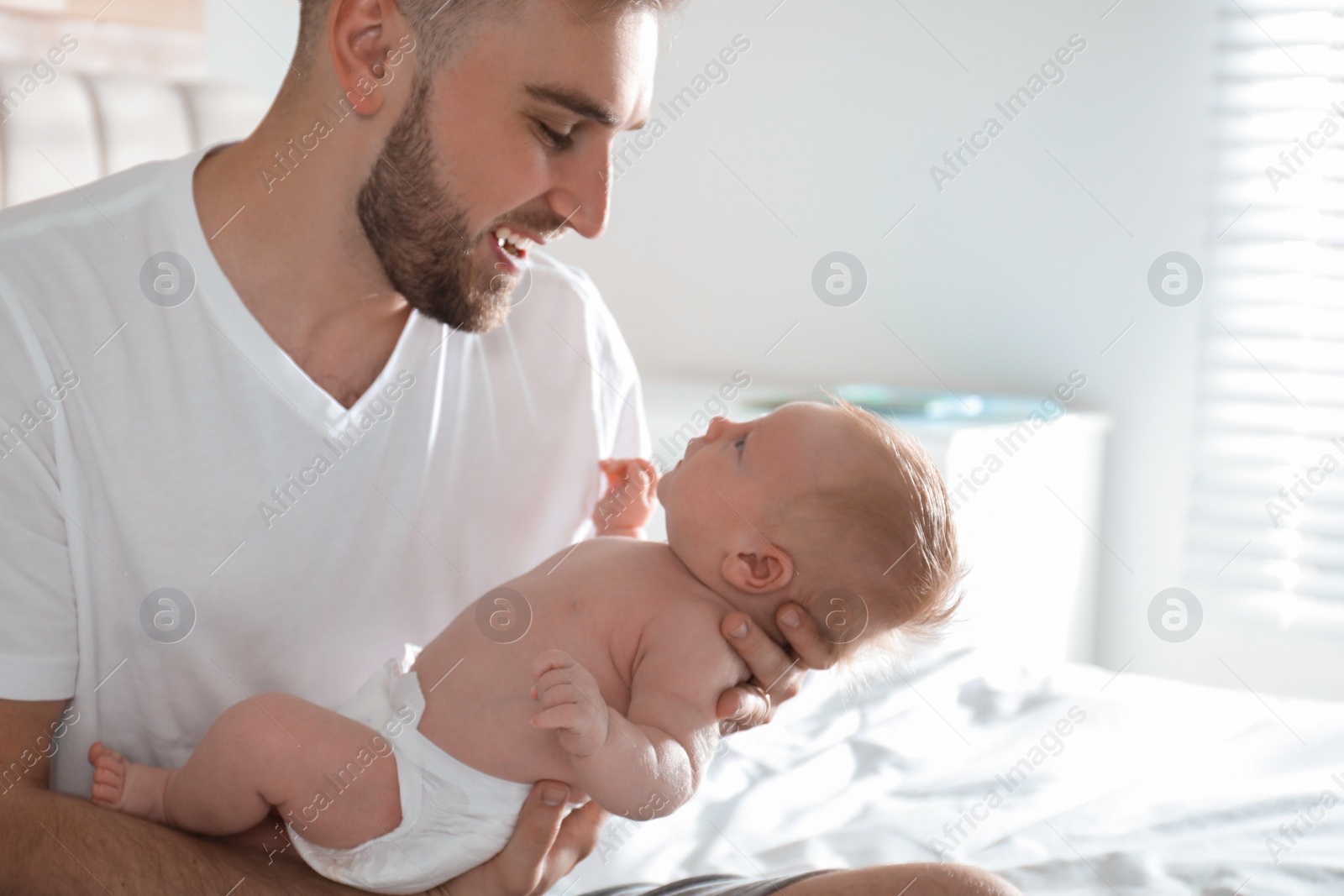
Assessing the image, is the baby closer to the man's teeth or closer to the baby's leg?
the baby's leg

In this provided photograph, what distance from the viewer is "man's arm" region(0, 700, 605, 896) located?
0.93 meters

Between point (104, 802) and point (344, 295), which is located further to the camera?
point (344, 295)

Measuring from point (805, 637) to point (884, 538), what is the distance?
12 cm

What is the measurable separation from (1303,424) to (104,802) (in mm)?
2387

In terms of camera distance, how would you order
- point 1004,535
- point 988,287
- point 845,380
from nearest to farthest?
point 1004,535 < point 988,287 < point 845,380

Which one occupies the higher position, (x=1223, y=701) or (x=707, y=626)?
(x=707, y=626)

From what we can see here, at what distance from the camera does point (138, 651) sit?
112 cm

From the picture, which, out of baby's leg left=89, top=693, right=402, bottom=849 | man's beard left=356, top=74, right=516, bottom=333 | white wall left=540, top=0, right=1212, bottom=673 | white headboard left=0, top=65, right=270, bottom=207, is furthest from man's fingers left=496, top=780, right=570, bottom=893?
white wall left=540, top=0, right=1212, bottom=673

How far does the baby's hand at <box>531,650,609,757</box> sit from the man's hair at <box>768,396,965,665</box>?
26 centimetres

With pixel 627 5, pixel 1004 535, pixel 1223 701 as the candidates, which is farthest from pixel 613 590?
pixel 1004 535

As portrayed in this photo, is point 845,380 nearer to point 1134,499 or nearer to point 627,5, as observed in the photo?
point 1134,499

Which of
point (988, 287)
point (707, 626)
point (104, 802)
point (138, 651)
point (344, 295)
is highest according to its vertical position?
point (988, 287)

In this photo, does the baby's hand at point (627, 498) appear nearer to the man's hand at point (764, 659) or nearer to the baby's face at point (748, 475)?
the baby's face at point (748, 475)

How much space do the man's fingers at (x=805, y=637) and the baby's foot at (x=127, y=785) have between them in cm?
59
